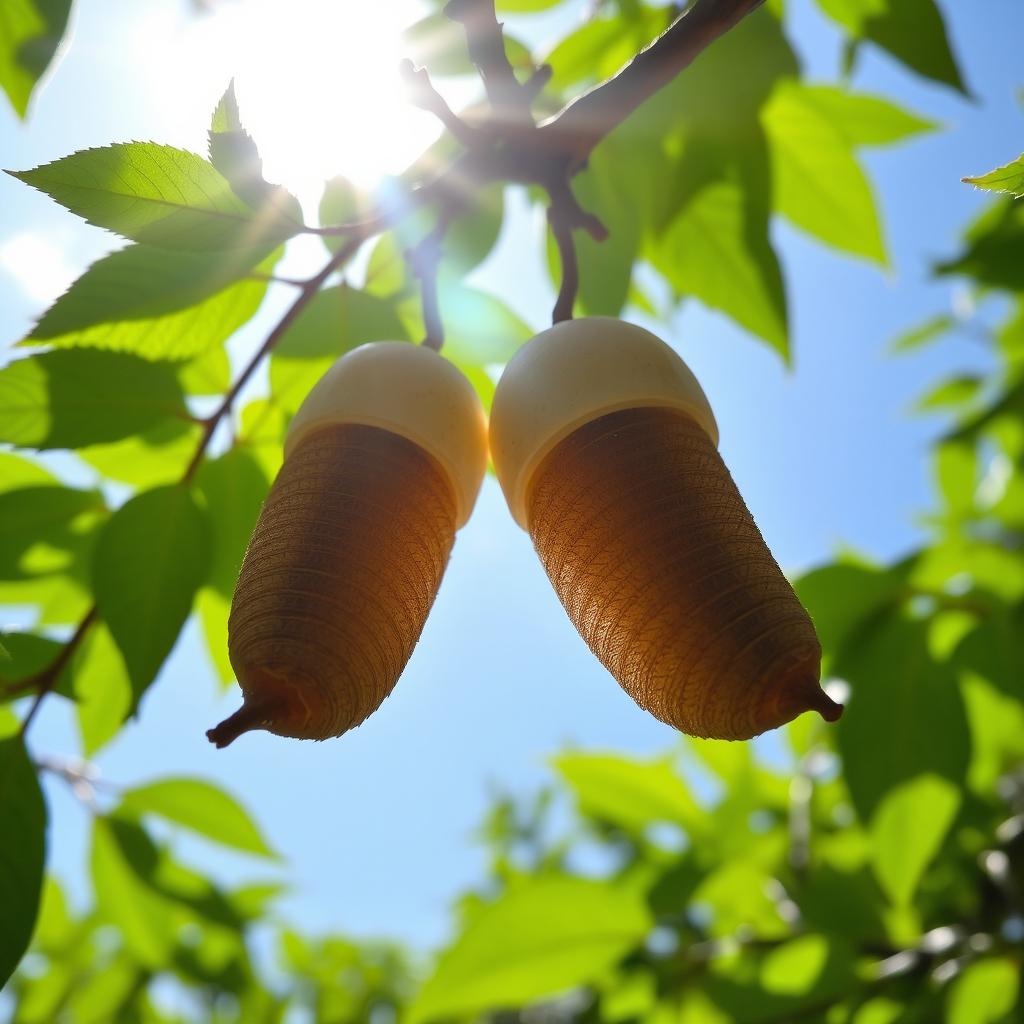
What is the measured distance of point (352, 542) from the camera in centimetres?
27

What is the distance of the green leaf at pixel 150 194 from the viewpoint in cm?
32

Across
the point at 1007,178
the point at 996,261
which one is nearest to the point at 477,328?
the point at 1007,178

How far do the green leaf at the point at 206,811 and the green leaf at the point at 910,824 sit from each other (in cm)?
49

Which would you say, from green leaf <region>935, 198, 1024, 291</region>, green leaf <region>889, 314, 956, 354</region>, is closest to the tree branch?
green leaf <region>935, 198, 1024, 291</region>

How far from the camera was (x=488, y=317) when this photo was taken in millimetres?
606

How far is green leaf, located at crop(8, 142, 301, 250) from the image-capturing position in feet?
1.05

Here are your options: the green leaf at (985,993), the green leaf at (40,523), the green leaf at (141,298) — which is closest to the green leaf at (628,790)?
the green leaf at (985,993)

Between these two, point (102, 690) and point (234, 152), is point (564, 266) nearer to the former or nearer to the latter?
point (234, 152)

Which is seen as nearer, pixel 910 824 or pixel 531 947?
pixel 910 824

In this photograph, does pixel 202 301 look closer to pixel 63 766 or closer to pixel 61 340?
pixel 61 340

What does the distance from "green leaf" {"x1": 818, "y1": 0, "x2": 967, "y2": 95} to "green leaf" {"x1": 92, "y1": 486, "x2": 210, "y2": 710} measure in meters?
0.52

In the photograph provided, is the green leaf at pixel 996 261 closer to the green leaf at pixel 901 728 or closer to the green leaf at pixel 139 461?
the green leaf at pixel 901 728

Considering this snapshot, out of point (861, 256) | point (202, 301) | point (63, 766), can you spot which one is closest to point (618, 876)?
point (63, 766)

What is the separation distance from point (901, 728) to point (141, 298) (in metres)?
0.59
